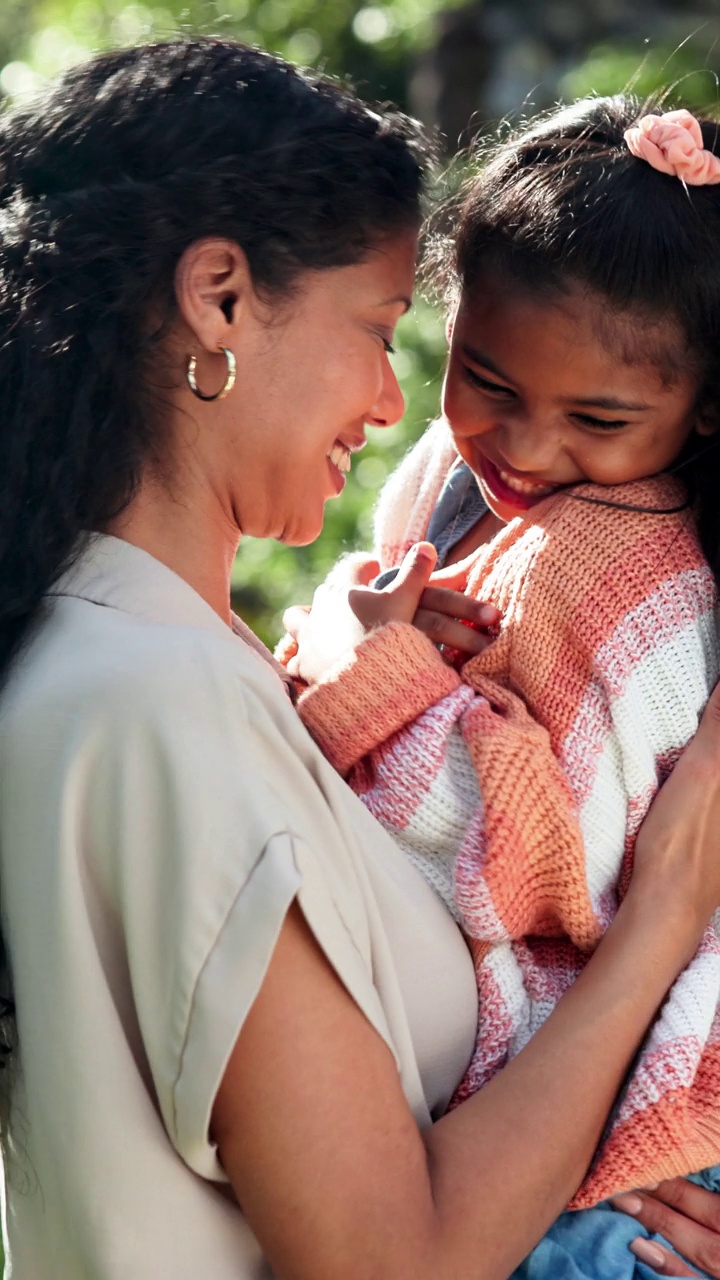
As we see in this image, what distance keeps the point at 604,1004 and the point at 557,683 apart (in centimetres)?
46

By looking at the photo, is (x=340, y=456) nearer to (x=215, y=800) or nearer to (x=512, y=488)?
(x=512, y=488)

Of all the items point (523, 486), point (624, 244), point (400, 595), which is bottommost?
point (400, 595)

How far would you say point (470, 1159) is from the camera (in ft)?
5.76

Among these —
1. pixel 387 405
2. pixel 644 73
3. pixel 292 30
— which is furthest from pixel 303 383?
pixel 292 30

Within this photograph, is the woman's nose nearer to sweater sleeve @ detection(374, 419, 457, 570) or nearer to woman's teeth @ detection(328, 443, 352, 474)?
woman's teeth @ detection(328, 443, 352, 474)

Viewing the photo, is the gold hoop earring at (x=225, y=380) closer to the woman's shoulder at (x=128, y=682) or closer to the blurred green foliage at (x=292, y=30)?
the woman's shoulder at (x=128, y=682)

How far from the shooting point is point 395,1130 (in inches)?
65.9

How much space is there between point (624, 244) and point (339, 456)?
21.7 inches

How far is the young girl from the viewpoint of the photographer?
6.59 ft

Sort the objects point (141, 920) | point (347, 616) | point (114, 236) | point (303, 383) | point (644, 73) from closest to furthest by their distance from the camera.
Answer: point (141, 920) → point (114, 236) → point (303, 383) → point (347, 616) → point (644, 73)

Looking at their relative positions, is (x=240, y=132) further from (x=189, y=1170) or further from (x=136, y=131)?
(x=189, y=1170)

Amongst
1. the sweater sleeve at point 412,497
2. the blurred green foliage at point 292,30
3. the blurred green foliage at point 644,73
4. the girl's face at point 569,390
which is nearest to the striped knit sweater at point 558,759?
the girl's face at point 569,390

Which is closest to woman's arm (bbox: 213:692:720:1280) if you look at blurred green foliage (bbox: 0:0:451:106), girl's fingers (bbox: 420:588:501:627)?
girl's fingers (bbox: 420:588:501:627)

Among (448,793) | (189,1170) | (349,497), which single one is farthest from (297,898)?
(349,497)
